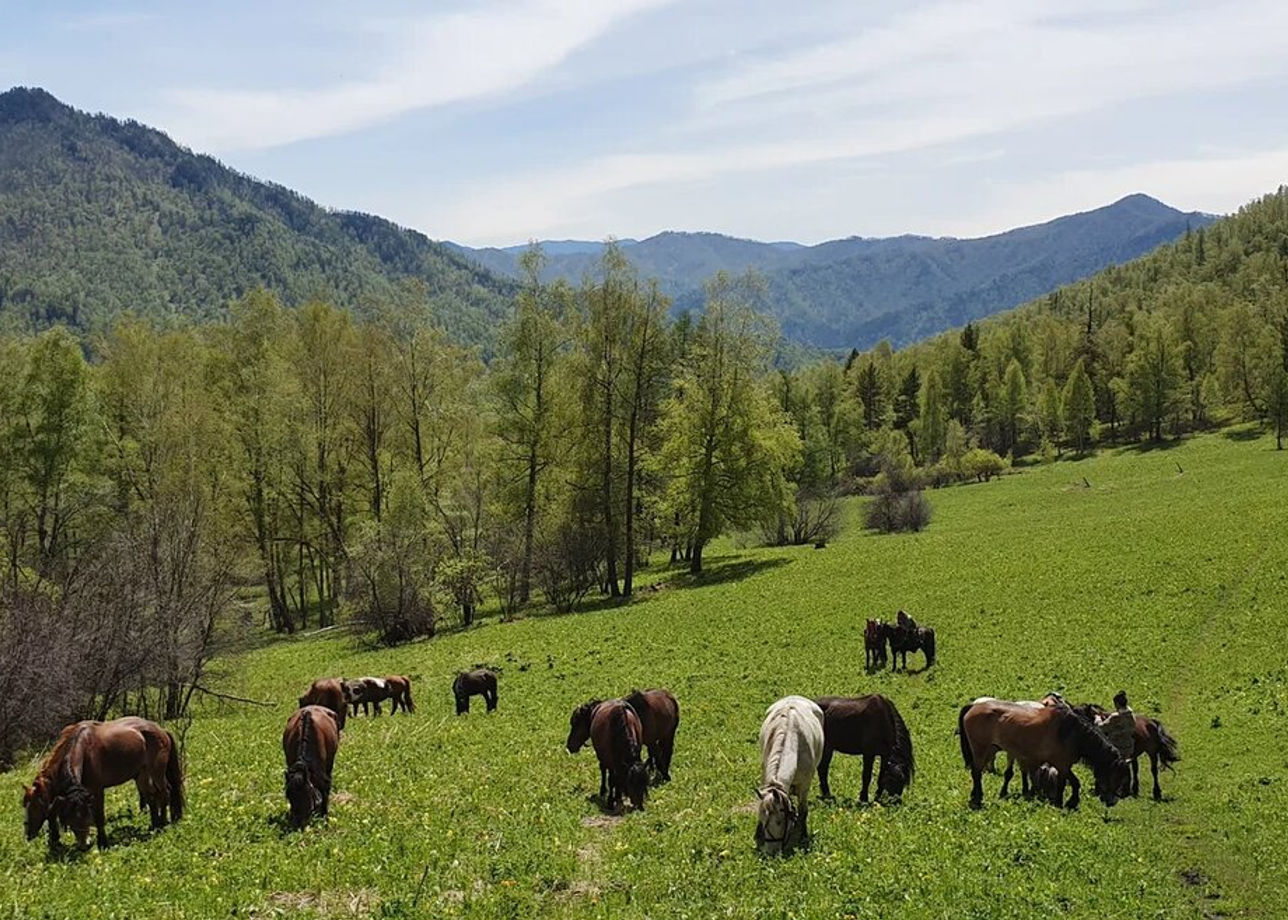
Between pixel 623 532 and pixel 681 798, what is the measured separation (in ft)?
123

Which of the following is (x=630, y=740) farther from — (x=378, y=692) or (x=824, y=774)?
(x=378, y=692)

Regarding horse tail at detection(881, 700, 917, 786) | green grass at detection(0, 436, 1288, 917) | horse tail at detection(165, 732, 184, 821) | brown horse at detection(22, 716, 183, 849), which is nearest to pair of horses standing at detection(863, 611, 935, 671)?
green grass at detection(0, 436, 1288, 917)

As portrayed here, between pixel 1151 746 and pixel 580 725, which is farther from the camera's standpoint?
pixel 580 725

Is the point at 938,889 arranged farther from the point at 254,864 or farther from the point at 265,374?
the point at 265,374

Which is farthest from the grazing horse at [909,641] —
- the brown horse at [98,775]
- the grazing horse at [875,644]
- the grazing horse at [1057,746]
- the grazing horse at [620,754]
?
the brown horse at [98,775]

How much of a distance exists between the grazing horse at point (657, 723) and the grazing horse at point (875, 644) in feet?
44.5

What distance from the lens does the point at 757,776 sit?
→ 57.7 ft

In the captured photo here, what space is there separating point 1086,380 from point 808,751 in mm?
108317

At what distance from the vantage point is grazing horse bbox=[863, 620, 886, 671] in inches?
1172

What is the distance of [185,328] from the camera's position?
62125 mm

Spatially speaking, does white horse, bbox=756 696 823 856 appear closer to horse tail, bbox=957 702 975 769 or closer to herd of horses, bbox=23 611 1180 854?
herd of horses, bbox=23 611 1180 854

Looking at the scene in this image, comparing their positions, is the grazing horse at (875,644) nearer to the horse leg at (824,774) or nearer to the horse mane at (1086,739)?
the horse leg at (824,774)

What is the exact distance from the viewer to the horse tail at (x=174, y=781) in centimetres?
1448

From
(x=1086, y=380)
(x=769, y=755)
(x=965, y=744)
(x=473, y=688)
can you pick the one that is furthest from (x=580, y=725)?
(x=1086, y=380)
